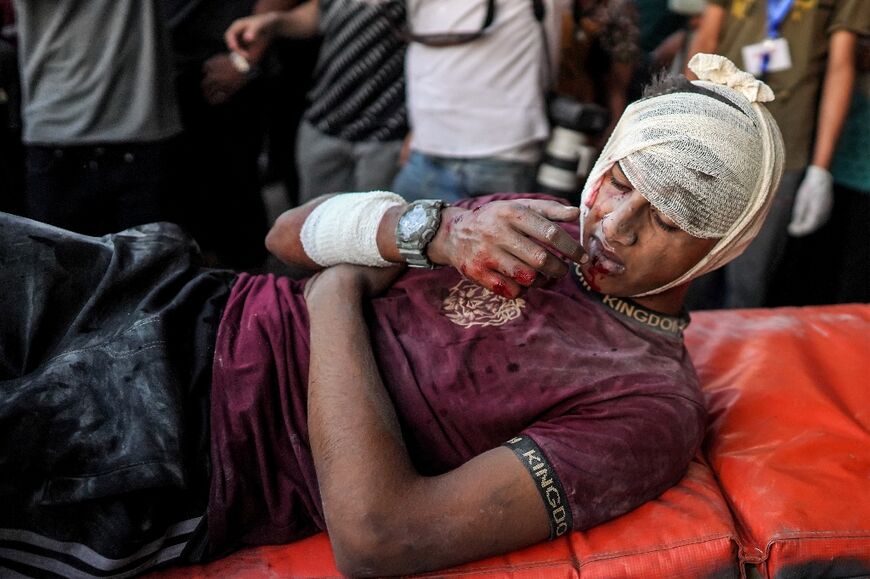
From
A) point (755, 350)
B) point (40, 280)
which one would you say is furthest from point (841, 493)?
point (40, 280)

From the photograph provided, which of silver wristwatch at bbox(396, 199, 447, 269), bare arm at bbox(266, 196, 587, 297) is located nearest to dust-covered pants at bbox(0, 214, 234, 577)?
silver wristwatch at bbox(396, 199, 447, 269)

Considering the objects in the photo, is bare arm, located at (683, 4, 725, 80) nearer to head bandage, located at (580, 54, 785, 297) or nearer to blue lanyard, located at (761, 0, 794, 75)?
blue lanyard, located at (761, 0, 794, 75)

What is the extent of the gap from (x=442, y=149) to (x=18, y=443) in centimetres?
191

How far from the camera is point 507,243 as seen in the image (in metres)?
1.54

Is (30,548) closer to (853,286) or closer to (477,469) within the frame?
(477,469)

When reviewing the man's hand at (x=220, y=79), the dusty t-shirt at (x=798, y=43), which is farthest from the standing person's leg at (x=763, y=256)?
the man's hand at (x=220, y=79)

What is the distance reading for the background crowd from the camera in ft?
8.79

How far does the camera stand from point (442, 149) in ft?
9.84

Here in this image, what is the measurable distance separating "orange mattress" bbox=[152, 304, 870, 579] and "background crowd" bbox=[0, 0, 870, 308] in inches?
42.2

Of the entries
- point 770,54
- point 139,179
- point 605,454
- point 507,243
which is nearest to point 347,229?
point 507,243

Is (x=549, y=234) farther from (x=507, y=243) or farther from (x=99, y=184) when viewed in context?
(x=99, y=184)

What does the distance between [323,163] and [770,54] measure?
1.90 metres

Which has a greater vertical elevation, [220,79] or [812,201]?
[220,79]

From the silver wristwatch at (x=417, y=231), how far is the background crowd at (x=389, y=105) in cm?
121
